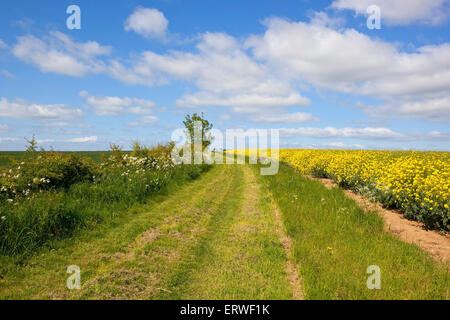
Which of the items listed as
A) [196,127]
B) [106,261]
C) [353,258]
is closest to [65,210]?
[106,261]

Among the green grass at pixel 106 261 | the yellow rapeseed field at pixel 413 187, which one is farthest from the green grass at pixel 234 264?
the yellow rapeseed field at pixel 413 187

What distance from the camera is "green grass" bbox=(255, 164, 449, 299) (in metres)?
4.16

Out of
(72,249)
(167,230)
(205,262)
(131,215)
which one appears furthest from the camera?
(131,215)

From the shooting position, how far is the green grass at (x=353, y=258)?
13.6 feet

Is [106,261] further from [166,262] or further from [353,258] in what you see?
[353,258]

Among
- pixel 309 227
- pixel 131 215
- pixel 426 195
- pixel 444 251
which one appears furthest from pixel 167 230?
pixel 426 195

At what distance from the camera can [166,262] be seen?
547 centimetres

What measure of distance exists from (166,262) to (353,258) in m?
4.00

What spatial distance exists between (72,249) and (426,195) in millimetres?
10074

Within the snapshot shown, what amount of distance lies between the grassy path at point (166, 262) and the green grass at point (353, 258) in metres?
0.53

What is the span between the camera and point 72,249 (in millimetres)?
5914

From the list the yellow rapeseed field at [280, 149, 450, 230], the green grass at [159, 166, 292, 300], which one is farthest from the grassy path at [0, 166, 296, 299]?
the yellow rapeseed field at [280, 149, 450, 230]

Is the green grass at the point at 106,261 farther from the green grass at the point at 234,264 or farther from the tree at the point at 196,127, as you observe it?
the tree at the point at 196,127
